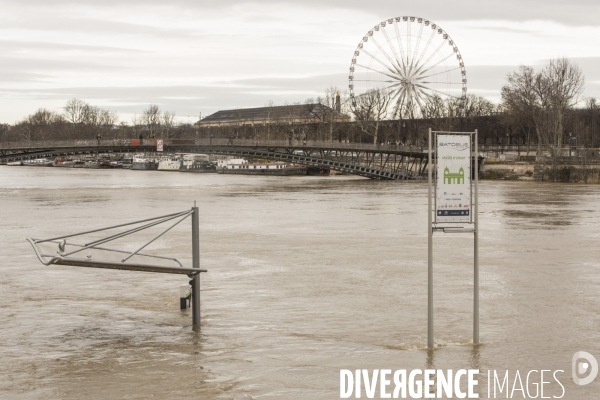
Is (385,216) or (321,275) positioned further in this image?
(385,216)

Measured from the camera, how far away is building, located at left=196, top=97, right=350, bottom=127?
370 ft

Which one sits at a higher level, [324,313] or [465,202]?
[465,202]

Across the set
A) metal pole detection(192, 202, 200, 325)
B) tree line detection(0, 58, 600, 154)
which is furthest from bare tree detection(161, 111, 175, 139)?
metal pole detection(192, 202, 200, 325)

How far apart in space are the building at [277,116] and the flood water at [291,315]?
269 feet

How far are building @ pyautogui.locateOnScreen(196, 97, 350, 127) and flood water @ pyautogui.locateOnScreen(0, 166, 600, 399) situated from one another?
8188 centimetres

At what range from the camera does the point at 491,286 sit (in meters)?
15.3

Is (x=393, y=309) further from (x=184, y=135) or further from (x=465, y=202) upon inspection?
(x=184, y=135)

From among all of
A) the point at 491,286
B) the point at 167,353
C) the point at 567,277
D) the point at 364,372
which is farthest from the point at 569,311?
the point at 167,353

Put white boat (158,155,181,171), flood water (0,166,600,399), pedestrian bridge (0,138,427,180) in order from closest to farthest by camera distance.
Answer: flood water (0,166,600,399)
pedestrian bridge (0,138,427,180)
white boat (158,155,181,171)

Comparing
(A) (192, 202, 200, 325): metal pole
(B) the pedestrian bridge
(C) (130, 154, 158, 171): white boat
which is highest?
(B) the pedestrian bridge

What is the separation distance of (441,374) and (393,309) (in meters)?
3.61

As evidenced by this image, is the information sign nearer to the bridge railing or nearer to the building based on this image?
the bridge railing

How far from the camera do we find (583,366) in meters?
9.88

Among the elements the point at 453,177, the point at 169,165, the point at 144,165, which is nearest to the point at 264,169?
the point at 169,165
